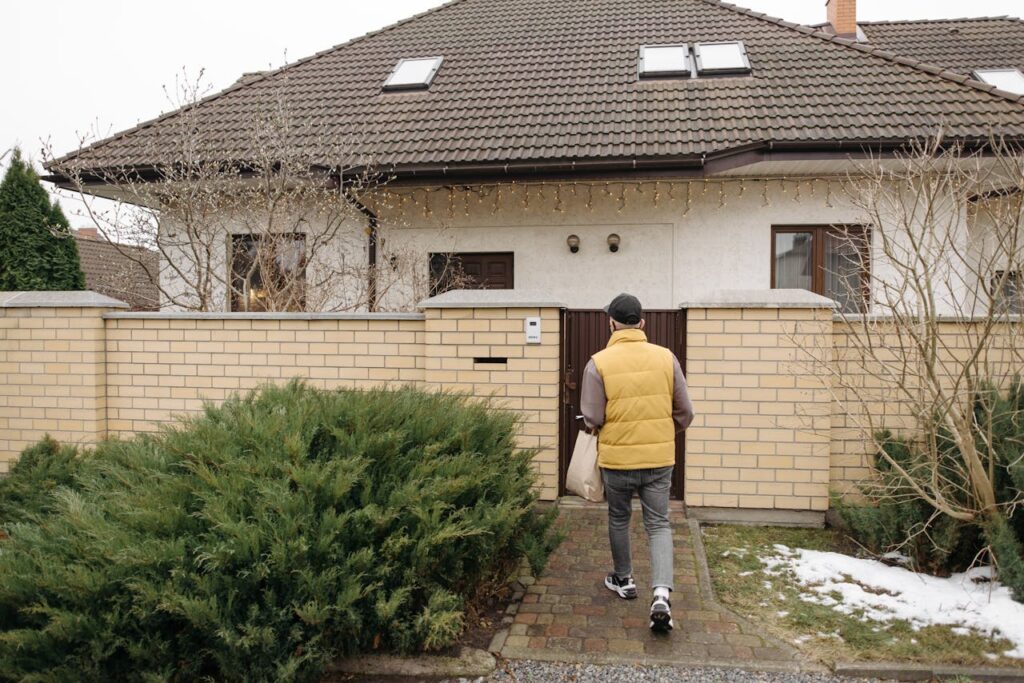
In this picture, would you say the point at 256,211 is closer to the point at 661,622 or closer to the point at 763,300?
the point at 763,300

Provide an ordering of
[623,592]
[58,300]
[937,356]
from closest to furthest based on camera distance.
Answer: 1. [623,592]
2. [937,356]
3. [58,300]

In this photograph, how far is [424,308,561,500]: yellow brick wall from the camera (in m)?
5.25

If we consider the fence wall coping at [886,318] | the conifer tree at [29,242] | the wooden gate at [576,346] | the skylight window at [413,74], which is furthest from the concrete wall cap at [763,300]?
the conifer tree at [29,242]

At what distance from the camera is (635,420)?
361cm

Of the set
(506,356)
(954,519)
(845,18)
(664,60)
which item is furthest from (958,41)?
→ (506,356)

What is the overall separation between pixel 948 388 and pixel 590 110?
222 inches

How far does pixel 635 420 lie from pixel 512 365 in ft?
5.99

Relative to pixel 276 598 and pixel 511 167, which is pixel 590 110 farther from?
pixel 276 598

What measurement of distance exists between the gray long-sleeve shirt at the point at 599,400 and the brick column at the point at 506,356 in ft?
5.03

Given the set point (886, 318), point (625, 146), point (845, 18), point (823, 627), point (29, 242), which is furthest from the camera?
point (845, 18)

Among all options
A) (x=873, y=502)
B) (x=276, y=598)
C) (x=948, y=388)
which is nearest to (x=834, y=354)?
(x=948, y=388)

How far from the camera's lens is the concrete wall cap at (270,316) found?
5.55 metres

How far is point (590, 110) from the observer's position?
8.66 metres

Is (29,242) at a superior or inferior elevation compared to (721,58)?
inferior
